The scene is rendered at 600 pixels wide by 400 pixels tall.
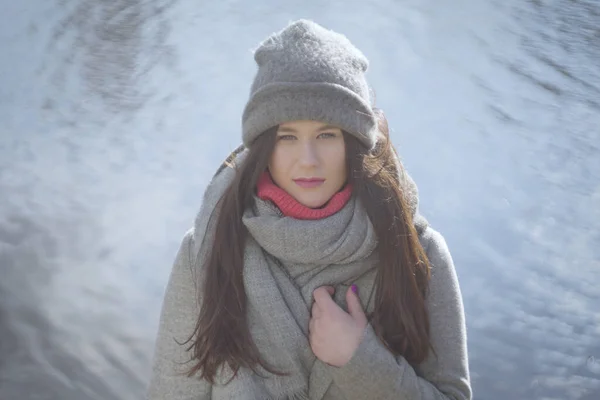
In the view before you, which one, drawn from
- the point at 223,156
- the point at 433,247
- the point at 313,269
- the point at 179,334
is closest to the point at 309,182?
the point at 313,269

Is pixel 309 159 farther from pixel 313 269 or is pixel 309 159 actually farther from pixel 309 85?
pixel 313 269

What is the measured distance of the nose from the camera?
61.6 inches

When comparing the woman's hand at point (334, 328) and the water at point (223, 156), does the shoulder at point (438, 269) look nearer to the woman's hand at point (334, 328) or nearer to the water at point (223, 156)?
the woman's hand at point (334, 328)

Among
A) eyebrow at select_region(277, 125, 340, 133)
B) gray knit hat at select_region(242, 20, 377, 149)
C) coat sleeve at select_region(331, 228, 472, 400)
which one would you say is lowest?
coat sleeve at select_region(331, 228, 472, 400)

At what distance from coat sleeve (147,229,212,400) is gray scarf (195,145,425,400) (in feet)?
0.23

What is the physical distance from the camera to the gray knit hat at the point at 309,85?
5.00 ft

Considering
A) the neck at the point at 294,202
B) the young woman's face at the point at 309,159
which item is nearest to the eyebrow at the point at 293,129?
the young woman's face at the point at 309,159

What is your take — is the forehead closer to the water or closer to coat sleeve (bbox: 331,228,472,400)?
coat sleeve (bbox: 331,228,472,400)

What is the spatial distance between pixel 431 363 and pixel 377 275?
0.21 metres

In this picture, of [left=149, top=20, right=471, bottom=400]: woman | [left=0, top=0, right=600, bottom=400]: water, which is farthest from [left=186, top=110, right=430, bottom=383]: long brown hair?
[left=0, top=0, right=600, bottom=400]: water

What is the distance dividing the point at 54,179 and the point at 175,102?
0.61 meters

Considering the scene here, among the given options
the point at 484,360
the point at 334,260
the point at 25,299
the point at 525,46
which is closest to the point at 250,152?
the point at 334,260

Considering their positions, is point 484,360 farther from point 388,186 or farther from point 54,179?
point 54,179

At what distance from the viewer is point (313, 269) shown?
1697 millimetres
